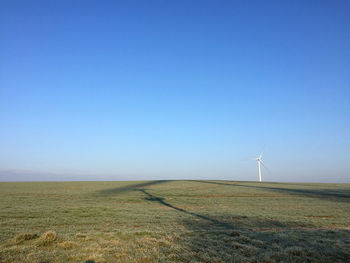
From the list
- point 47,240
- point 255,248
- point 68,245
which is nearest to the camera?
point 255,248

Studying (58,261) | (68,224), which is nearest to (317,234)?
(58,261)

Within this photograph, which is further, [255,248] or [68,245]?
[68,245]

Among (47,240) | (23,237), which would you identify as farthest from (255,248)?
(23,237)

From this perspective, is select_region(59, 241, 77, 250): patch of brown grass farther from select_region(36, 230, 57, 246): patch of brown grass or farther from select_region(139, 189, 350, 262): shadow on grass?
select_region(139, 189, 350, 262): shadow on grass

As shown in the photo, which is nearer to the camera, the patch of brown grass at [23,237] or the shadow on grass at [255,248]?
the shadow on grass at [255,248]

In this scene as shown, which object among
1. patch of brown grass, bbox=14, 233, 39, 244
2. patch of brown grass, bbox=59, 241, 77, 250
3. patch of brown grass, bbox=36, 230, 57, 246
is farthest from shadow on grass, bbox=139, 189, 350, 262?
patch of brown grass, bbox=14, 233, 39, 244

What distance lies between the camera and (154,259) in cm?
870

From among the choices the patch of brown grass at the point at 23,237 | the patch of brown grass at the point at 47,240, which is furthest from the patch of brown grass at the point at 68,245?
the patch of brown grass at the point at 23,237

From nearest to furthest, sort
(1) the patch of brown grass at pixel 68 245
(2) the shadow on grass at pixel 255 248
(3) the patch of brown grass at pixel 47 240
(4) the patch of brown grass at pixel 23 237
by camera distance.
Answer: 1. (2) the shadow on grass at pixel 255 248
2. (1) the patch of brown grass at pixel 68 245
3. (3) the patch of brown grass at pixel 47 240
4. (4) the patch of brown grass at pixel 23 237

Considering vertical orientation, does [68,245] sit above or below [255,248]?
below

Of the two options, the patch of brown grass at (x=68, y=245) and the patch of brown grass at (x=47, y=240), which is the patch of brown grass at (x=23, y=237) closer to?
the patch of brown grass at (x=47, y=240)

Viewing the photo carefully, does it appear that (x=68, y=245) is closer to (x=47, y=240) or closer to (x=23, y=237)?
(x=47, y=240)

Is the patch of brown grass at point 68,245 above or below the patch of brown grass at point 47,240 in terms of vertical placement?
below

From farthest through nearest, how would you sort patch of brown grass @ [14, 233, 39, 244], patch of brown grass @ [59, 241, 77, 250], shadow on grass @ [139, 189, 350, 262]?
patch of brown grass @ [14, 233, 39, 244] → patch of brown grass @ [59, 241, 77, 250] → shadow on grass @ [139, 189, 350, 262]
